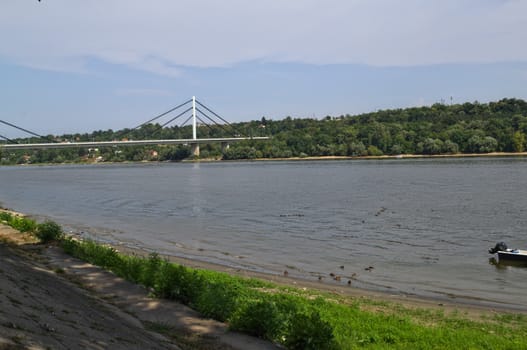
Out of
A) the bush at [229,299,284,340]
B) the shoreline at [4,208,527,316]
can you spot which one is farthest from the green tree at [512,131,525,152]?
the bush at [229,299,284,340]

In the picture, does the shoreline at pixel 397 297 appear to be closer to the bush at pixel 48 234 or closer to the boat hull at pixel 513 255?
the boat hull at pixel 513 255

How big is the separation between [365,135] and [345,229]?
86441 millimetres

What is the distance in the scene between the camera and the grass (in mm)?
6688

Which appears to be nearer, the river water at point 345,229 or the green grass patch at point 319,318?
the green grass patch at point 319,318

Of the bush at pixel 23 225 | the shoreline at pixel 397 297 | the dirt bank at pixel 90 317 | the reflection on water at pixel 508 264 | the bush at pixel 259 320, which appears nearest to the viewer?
the dirt bank at pixel 90 317

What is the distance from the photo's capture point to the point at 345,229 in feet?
69.4

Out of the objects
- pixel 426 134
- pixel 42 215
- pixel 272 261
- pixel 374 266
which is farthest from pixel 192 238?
pixel 426 134

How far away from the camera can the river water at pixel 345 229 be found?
1339cm

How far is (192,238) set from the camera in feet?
66.5

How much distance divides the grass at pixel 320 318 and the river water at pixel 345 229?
7.65 ft

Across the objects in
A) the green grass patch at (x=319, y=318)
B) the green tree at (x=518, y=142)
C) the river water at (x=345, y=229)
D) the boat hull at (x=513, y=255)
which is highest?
the green tree at (x=518, y=142)

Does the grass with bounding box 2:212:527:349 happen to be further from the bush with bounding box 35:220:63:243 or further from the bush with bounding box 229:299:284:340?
the bush with bounding box 35:220:63:243

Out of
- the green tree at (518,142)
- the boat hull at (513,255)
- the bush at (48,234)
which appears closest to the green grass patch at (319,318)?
the bush at (48,234)

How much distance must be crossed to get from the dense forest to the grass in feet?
276
